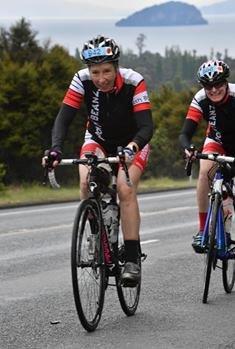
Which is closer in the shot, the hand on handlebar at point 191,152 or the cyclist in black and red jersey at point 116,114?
the cyclist in black and red jersey at point 116,114

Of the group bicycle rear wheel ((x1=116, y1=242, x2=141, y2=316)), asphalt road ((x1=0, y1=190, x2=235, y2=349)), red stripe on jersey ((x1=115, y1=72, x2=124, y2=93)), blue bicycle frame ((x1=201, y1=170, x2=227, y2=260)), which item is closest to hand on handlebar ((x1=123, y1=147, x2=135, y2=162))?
red stripe on jersey ((x1=115, y1=72, x2=124, y2=93))

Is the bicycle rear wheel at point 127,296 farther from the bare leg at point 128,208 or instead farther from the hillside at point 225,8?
the hillside at point 225,8

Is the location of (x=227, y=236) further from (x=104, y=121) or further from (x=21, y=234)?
(x=21, y=234)

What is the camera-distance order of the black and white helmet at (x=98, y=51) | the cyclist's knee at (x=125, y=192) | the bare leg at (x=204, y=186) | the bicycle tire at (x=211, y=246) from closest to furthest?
the black and white helmet at (x=98, y=51) → the cyclist's knee at (x=125, y=192) → the bicycle tire at (x=211, y=246) → the bare leg at (x=204, y=186)

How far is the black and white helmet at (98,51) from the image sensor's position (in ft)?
18.8

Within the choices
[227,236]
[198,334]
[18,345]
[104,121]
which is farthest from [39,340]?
[227,236]

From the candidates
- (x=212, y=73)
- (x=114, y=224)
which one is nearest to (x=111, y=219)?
(x=114, y=224)

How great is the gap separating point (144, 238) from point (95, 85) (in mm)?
6329

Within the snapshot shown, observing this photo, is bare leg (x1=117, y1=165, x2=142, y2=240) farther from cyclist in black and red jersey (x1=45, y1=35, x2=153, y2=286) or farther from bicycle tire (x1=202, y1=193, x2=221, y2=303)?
bicycle tire (x1=202, y1=193, x2=221, y2=303)

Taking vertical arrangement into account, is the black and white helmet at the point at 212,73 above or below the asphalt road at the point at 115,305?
above

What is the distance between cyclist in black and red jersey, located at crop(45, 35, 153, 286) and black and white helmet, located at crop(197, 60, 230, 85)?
3.26 feet

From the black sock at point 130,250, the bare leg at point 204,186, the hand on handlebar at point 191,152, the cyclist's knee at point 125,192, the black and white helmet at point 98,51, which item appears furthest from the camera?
the bare leg at point 204,186

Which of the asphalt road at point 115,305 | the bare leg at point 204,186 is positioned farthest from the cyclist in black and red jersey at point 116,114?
the bare leg at point 204,186

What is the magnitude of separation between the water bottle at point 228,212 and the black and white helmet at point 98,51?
6.72ft
